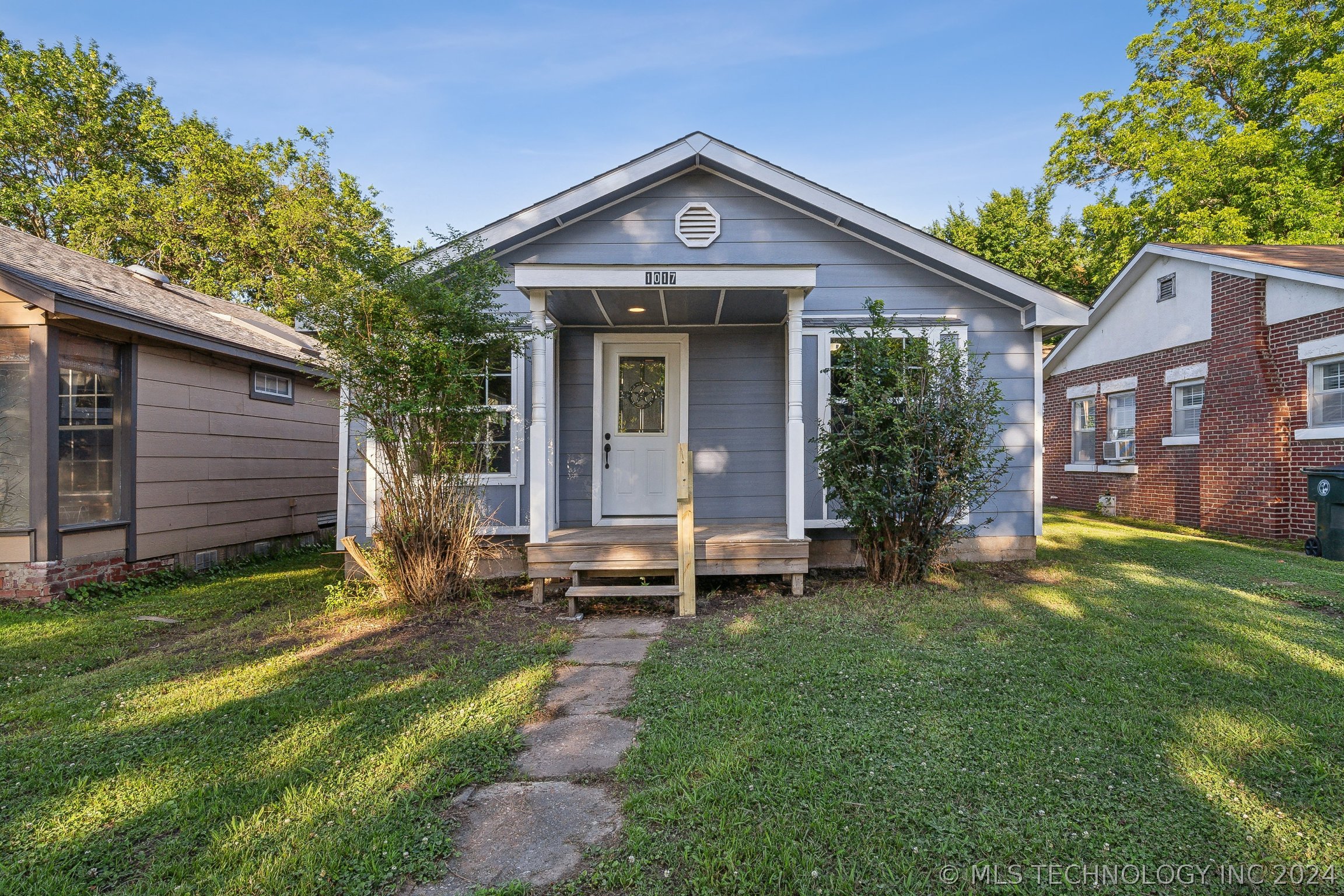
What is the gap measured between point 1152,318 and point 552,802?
41.0ft

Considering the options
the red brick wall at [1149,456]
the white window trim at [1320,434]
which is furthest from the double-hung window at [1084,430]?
the white window trim at [1320,434]

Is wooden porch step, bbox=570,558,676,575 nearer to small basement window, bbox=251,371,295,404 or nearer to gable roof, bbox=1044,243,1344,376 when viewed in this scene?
gable roof, bbox=1044,243,1344,376

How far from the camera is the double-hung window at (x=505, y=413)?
6375 mm

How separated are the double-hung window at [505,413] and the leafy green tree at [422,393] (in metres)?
0.87

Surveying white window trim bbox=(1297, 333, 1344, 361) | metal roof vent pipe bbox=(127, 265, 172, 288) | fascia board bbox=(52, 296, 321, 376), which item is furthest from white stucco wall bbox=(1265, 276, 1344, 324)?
metal roof vent pipe bbox=(127, 265, 172, 288)

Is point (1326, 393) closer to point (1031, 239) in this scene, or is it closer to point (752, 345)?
point (752, 345)

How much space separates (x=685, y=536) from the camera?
5230mm

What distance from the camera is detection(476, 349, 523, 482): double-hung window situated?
251 inches

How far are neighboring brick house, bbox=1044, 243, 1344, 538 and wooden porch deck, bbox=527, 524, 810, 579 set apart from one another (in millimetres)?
7463

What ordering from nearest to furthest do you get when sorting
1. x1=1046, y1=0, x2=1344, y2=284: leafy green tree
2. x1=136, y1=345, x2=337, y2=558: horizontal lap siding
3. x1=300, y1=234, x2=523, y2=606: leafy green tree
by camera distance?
x1=300, y1=234, x2=523, y2=606: leafy green tree
x1=136, y1=345, x2=337, y2=558: horizontal lap siding
x1=1046, y1=0, x2=1344, y2=284: leafy green tree

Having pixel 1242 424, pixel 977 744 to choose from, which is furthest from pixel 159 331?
pixel 1242 424

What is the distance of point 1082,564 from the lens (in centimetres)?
672

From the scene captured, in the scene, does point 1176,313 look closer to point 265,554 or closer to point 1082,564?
point 1082,564

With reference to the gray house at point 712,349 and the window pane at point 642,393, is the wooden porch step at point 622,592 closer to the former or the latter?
the gray house at point 712,349
